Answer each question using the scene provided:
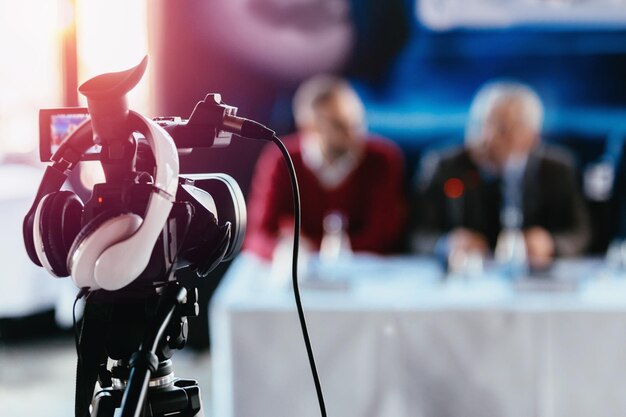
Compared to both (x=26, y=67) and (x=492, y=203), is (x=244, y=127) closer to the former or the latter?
(x=492, y=203)

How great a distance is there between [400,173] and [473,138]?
0.40 metres

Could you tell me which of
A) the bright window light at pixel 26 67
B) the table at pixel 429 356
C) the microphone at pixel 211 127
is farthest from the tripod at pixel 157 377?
the bright window light at pixel 26 67

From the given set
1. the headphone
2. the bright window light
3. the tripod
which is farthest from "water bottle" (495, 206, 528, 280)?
the bright window light

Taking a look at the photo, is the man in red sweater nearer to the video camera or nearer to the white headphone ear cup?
the video camera

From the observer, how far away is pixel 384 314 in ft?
6.70

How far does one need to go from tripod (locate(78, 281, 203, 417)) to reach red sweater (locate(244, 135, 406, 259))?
2.18 meters


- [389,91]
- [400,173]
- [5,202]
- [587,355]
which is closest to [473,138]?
[400,173]

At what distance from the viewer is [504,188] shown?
3.11 meters

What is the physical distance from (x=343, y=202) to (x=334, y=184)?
0.08 m

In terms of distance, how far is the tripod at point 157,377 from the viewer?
88 centimetres

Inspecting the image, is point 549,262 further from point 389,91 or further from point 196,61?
point 196,61

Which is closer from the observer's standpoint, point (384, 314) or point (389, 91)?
point (384, 314)

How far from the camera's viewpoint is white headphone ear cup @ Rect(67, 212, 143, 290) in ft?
2.78

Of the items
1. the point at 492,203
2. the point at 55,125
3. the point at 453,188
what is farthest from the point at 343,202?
the point at 55,125
